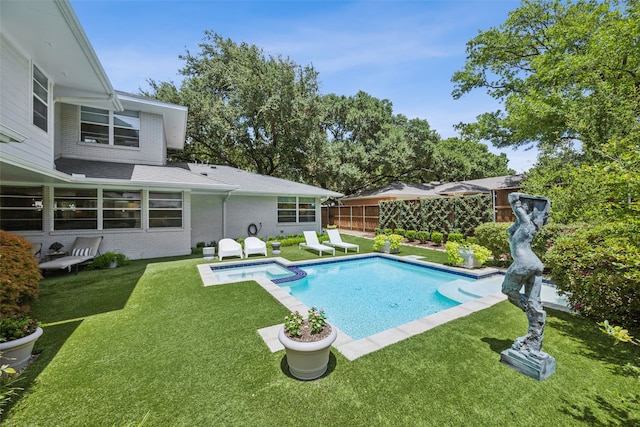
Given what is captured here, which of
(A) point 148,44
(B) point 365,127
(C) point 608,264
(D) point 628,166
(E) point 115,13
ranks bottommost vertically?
(C) point 608,264

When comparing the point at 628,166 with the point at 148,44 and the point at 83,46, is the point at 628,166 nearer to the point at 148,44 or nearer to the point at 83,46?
the point at 83,46

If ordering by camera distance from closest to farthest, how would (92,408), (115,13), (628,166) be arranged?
(92,408) < (628,166) < (115,13)

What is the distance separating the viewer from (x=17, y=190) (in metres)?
8.78

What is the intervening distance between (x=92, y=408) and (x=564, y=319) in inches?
292

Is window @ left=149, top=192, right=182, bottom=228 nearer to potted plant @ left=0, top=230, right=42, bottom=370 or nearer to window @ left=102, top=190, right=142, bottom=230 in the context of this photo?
window @ left=102, top=190, right=142, bottom=230

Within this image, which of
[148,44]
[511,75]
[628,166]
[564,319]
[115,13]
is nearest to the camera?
[628,166]

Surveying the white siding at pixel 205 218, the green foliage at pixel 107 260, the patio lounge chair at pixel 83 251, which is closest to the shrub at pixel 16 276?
the patio lounge chair at pixel 83 251

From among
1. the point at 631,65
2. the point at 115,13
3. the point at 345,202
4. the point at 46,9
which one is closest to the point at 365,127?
the point at 345,202

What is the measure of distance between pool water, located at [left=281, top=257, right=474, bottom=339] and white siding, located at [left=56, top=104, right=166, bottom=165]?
30.4 feet

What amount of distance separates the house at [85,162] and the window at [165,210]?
0.04 metres

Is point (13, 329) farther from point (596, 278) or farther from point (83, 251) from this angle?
point (596, 278)

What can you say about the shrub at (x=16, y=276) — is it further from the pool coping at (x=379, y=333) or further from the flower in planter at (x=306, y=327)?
the flower in planter at (x=306, y=327)

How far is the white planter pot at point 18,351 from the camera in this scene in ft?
10.4

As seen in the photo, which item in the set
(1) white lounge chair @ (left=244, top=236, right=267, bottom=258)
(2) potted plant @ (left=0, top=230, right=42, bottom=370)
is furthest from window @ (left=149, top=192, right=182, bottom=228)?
(2) potted plant @ (left=0, top=230, right=42, bottom=370)
